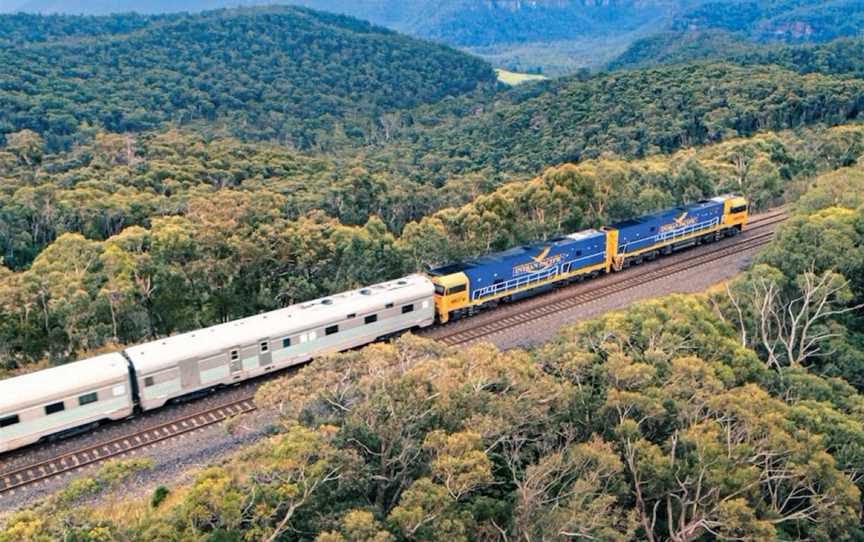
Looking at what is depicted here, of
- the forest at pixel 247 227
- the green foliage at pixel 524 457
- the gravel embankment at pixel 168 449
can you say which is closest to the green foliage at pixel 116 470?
the green foliage at pixel 524 457

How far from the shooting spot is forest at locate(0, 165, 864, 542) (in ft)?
62.1

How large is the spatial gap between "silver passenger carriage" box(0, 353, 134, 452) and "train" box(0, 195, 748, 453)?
37 mm

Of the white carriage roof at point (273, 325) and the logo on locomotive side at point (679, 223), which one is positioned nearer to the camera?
the white carriage roof at point (273, 325)

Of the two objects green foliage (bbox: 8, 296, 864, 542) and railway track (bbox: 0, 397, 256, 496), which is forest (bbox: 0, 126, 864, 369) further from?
green foliage (bbox: 8, 296, 864, 542)

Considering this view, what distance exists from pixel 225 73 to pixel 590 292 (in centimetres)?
12007

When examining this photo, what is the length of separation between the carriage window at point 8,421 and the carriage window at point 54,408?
997mm

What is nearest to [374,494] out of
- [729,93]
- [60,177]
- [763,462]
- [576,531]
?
[576,531]

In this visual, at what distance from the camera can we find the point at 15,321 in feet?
111

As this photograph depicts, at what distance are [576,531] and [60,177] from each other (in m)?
68.2

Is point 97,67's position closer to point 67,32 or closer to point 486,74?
point 67,32

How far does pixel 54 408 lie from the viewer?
26.9 metres

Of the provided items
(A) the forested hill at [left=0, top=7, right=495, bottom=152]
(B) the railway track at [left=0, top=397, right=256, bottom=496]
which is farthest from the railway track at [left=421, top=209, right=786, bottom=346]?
(A) the forested hill at [left=0, top=7, right=495, bottom=152]

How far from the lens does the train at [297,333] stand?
27156mm

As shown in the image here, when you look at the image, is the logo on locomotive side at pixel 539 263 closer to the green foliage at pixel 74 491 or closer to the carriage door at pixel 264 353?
the carriage door at pixel 264 353
